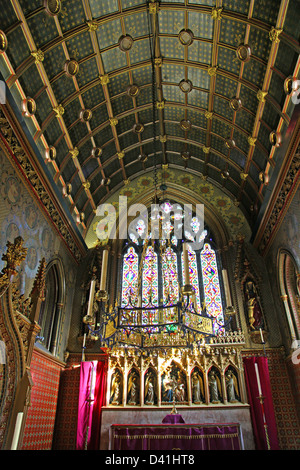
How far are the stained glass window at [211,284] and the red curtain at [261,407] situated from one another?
2104 mm

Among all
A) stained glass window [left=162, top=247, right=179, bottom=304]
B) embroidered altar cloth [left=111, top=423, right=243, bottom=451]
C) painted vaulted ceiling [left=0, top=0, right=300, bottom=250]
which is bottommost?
embroidered altar cloth [left=111, top=423, right=243, bottom=451]

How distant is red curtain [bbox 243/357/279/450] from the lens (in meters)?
10.7

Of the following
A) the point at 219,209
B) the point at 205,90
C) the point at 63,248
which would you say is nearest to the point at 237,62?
the point at 205,90

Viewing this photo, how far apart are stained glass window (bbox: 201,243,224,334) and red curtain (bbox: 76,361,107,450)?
5.04 m

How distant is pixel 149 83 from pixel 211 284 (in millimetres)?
9068

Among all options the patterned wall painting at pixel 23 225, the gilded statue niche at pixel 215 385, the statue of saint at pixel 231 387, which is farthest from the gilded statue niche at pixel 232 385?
the patterned wall painting at pixel 23 225

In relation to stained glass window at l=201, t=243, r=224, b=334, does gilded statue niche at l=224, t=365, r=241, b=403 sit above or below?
below

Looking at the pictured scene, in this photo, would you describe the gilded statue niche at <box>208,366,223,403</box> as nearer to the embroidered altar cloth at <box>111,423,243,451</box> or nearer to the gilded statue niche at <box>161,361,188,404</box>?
the gilded statue niche at <box>161,361,188,404</box>

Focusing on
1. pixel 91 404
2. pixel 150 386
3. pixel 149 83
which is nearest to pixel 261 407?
pixel 150 386

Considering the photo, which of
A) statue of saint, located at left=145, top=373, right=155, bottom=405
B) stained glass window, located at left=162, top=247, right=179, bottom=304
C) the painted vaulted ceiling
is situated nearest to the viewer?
stained glass window, located at left=162, top=247, right=179, bottom=304

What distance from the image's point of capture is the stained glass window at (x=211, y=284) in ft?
46.1

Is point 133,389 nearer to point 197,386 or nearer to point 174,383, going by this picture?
point 174,383

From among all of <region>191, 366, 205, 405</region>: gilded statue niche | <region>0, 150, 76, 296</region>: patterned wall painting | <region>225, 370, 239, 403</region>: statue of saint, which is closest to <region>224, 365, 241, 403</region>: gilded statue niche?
<region>225, 370, 239, 403</region>: statue of saint

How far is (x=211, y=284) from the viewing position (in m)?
14.8
